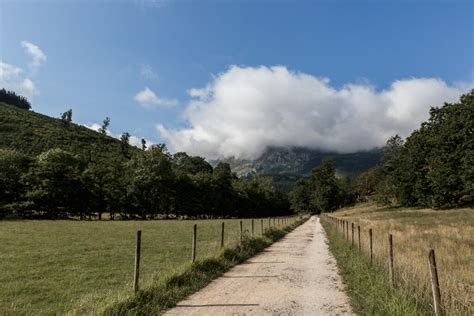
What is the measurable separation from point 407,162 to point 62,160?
72470 millimetres

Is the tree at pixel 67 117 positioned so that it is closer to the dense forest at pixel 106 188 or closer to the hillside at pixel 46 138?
the hillside at pixel 46 138

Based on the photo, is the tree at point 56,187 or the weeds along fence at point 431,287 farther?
the tree at point 56,187

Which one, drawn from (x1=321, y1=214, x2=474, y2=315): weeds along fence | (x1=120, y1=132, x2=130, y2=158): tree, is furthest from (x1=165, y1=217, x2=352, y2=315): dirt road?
(x1=120, y1=132, x2=130, y2=158): tree

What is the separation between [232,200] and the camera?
379 feet

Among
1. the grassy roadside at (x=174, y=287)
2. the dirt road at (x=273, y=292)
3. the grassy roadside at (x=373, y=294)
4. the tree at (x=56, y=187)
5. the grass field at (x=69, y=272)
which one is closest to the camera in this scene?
the grassy roadside at (x=373, y=294)

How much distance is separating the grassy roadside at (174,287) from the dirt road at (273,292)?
1.04ft

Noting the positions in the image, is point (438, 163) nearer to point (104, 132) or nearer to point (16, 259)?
point (16, 259)

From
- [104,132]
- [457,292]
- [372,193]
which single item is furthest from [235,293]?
[104,132]

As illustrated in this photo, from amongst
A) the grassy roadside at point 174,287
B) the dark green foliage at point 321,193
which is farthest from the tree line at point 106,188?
the grassy roadside at point 174,287

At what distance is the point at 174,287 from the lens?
10.0 metres

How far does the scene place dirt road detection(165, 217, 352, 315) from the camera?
332 inches

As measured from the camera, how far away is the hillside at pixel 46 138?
421ft

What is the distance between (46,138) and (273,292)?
150 meters

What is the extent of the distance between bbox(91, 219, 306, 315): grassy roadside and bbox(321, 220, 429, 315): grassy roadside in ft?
14.7
